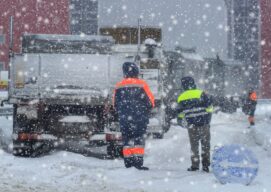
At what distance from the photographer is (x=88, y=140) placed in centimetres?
1110

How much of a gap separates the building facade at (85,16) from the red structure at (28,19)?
34.2 m

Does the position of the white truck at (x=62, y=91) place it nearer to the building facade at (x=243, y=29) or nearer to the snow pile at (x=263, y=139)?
the snow pile at (x=263, y=139)

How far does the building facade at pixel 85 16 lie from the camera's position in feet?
269

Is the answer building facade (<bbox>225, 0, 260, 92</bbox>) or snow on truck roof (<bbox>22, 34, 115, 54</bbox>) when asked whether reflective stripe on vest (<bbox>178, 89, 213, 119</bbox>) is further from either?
building facade (<bbox>225, 0, 260, 92</bbox>)

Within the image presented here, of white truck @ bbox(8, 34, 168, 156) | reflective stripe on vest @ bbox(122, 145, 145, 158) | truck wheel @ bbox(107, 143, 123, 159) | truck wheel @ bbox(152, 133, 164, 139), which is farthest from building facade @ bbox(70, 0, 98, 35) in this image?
reflective stripe on vest @ bbox(122, 145, 145, 158)

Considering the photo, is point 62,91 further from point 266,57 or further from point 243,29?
point 243,29

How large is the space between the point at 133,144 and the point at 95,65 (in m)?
2.59

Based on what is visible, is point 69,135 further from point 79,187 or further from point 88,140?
point 79,187

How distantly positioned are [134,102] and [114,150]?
2279 mm

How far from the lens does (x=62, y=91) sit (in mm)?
11180

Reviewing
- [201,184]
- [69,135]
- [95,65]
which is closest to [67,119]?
[69,135]

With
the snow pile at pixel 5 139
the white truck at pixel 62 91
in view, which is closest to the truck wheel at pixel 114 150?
the white truck at pixel 62 91

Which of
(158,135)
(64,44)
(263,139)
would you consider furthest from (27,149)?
(263,139)

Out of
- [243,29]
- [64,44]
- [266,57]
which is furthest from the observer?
[243,29]
